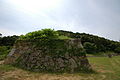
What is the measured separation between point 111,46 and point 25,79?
2643 cm

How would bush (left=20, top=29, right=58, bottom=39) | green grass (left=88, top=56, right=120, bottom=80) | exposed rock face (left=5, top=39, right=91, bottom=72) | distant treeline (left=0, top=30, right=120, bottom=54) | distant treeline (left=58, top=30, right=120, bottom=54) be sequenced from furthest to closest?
distant treeline (left=0, top=30, right=120, bottom=54)
distant treeline (left=58, top=30, right=120, bottom=54)
bush (left=20, top=29, right=58, bottom=39)
exposed rock face (left=5, top=39, right=91, bottom=72)
green grass (left=88, top=56, right=120, bottom=80)

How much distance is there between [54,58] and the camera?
23.7ft

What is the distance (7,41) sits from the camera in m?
24.8

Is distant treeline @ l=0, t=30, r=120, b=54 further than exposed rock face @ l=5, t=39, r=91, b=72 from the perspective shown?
Yes

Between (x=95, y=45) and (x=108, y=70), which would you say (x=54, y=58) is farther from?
(x=95, y=45)

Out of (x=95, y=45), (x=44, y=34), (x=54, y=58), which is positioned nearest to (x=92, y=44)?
(x=95, y=45)

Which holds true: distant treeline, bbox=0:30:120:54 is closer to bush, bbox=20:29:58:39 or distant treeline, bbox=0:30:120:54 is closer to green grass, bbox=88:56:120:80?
green grass, bbox=88:56:120:80

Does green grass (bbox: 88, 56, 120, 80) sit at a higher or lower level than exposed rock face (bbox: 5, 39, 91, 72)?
lower

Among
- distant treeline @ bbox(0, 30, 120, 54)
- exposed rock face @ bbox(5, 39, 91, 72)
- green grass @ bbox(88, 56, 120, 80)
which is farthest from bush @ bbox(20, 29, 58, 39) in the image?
distant treeline @ bbox(0, 30, 120, 54)

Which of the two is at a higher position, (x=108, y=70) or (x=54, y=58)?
(x=54, y=58)

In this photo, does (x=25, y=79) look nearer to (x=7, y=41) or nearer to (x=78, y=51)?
(x=78, y=51)

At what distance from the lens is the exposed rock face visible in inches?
276

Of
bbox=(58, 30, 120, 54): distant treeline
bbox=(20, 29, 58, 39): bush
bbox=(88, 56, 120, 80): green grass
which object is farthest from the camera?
bbox=(58, 30, 120, 54): distant treeline

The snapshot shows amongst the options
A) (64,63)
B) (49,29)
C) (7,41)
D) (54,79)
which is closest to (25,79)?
(54,79)
